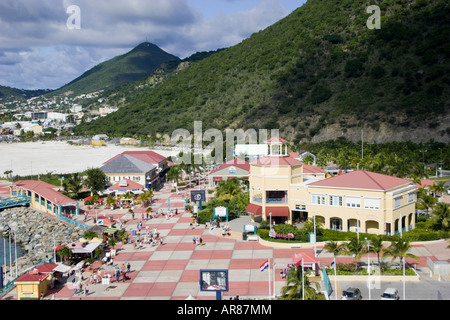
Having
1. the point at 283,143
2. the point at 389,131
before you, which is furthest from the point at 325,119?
the point at 283,143

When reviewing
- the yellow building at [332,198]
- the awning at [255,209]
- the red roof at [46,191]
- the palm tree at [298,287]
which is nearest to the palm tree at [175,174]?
the red roof at [46,191]

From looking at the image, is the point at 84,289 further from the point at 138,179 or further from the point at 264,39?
the point at 264,39

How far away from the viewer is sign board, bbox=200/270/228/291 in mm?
23297

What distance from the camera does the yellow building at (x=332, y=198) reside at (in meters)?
39.3

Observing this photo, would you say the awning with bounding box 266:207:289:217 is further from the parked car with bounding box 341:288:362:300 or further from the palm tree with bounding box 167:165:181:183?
the palm tree with bounding box 167:165:181:183

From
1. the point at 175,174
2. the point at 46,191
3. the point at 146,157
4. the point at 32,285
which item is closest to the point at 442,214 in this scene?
the point at 32,285

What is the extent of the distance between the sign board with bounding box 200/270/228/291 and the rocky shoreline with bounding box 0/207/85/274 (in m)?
21.4

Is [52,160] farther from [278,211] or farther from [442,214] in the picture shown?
[442,214]

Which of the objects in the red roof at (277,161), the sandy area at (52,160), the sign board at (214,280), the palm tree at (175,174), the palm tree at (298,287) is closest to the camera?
the palm tree at (298,287)

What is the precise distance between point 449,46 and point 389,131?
27062 mm

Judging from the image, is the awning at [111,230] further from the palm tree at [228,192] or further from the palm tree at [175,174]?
the palm tree at [175,174]

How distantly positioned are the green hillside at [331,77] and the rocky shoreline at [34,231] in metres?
73.9

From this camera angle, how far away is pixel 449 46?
10788 cm

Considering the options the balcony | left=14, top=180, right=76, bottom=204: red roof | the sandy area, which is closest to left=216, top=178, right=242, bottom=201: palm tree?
the balcony
